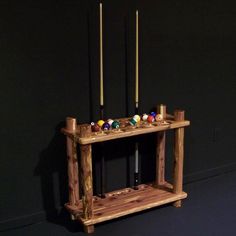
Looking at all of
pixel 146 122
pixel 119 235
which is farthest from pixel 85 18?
pixel 119 235

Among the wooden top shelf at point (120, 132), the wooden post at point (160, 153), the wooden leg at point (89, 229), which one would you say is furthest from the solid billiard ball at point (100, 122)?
the wooden leg at point (89, 229)

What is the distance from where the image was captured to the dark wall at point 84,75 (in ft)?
7.82

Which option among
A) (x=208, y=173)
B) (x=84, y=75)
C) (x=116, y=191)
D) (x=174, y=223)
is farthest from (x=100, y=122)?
(x=208, y=173)

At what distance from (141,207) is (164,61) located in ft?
4.00

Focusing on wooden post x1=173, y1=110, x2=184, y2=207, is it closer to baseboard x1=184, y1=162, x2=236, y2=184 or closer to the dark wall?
the dark wall

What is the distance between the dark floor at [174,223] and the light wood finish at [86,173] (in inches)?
8.1

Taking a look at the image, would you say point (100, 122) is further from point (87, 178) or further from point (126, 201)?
point (126, 201)

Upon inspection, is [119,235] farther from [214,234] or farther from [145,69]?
[145,69]

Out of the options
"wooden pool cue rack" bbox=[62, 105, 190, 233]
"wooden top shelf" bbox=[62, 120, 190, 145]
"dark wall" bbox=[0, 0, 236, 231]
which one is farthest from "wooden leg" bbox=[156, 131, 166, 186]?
"wooden top shelf" bbox=[62, 120, 190, 145]

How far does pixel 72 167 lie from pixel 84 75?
0.68 meters

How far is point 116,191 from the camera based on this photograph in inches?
112

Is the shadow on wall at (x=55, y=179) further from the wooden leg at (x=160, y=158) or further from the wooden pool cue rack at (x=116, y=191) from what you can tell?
the wooden leg at (x=160, y=158)

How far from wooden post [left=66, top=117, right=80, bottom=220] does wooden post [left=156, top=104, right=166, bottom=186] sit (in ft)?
2.38

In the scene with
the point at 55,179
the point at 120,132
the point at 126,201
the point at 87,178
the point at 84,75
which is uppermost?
the point at 84,75
